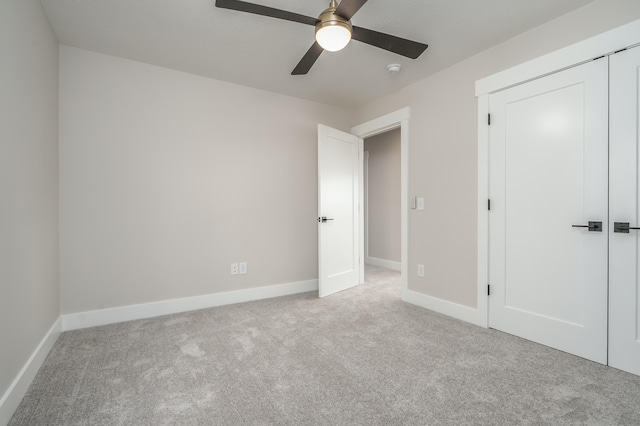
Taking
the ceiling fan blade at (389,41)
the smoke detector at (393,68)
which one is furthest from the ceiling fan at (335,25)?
the smoke detector at (393,68)

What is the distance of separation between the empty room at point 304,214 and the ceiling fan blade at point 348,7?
0.27ft

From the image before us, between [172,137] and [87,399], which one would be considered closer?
[87,399]

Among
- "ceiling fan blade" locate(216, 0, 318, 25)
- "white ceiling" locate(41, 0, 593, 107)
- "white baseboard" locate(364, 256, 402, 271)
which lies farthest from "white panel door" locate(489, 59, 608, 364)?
"white baseboard" locate(364, 256, 402, 271)

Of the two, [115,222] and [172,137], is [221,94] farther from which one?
[115,222]

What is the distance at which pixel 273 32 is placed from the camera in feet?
7.66

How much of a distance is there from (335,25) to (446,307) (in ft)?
8.74

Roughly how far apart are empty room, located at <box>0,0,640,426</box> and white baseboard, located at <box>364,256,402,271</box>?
54.7 inches

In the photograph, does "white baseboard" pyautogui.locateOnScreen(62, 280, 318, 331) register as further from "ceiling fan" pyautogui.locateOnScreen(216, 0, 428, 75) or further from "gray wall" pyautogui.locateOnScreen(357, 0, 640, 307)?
"ceiling fan" pyautogui.locateOnScreen(216, 0, 428, 75)

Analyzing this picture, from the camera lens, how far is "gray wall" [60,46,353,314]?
2615mm

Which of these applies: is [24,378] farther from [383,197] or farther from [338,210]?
[383,197]

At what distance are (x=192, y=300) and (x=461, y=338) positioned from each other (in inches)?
102

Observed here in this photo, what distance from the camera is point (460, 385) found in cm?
172

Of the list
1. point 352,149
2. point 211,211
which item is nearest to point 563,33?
point 352,149

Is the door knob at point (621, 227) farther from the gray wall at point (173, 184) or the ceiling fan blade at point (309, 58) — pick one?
the gray wall at point (173, 184)
